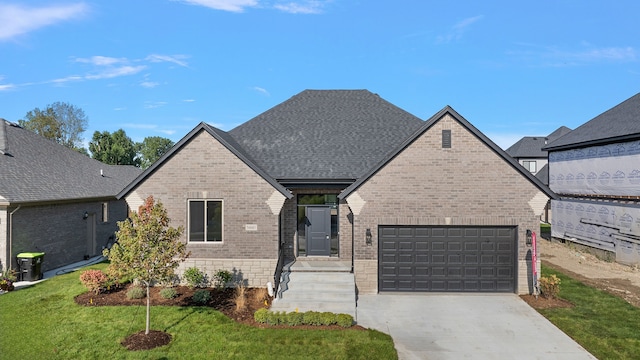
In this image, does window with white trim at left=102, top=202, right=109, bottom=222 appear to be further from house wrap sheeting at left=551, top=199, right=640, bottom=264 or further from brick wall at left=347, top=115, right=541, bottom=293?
house wrap sheeting at left=551, top=199, right=640, bottom=264

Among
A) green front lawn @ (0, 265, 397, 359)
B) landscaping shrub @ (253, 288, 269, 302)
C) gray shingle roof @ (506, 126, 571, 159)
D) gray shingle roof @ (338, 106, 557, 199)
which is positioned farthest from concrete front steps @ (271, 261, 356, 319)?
gray shingle roof @ (506, 126, 571, 159)

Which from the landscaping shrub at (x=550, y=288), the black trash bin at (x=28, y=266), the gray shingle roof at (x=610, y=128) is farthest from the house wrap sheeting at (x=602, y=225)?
the black trash bin at (x=28, y=266)

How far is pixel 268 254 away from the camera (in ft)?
46.5

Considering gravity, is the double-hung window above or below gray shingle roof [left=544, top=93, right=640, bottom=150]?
below

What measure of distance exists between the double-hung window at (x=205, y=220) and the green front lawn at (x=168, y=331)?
10.6ft

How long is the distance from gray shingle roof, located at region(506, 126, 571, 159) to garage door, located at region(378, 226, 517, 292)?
4397 centimetres

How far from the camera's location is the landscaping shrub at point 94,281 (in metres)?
12.9

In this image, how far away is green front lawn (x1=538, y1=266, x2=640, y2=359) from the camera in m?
9.31

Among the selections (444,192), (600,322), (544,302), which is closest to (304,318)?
(444,192)

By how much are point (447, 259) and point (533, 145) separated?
1866 inches

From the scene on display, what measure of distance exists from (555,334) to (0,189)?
Answer: 68.9ft

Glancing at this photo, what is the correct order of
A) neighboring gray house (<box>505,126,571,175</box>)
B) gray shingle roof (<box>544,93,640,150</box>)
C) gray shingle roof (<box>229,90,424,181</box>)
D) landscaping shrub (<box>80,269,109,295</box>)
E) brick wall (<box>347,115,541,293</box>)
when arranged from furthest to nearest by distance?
neighboring gray house (<box>505,126,571,175</box>) < gray shingle roof (<box>544,93,640,150</box>) < gray shingle roof (<box>229,90,424,181</box>) < brick wall (<box>347,115,541,293</box>) < landscaping shrub (<box>80,269,109,295</box>)

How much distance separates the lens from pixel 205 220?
567 inches

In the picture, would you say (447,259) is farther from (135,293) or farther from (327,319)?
(135,293)
